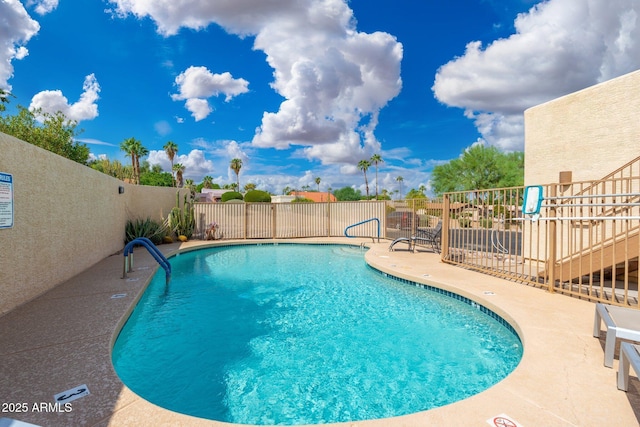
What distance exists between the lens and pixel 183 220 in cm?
1366

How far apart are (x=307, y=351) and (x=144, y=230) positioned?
33.7ft

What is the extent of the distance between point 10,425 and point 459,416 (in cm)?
261

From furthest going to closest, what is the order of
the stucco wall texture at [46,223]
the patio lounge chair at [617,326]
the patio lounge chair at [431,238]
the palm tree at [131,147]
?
the palm tree at [131,147] < the patio lounge chair at [431,238] < the stucco wall texture at [46,223] < the patio lounge chair at [617,326]

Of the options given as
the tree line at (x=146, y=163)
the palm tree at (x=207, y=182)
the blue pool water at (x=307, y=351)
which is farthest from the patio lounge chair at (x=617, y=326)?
the palm tree at (x=207, y=182)

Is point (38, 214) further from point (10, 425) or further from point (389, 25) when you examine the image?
point (389, 25)

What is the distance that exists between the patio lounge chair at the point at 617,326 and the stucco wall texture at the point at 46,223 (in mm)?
6820

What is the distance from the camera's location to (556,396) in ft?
7.63

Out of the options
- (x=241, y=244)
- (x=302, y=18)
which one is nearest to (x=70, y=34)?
(x=302, y=18)

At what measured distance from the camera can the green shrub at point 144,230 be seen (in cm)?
1141

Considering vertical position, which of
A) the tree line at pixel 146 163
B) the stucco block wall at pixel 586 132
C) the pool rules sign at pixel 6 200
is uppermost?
the tree line at pixel 146 163

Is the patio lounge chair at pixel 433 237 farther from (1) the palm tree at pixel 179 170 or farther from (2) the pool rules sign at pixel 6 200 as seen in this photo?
(1) the palm tree at pixel 179 170

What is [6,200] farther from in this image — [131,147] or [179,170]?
[179,170]

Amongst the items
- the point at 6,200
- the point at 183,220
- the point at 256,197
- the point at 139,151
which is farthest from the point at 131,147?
the point at 6,200

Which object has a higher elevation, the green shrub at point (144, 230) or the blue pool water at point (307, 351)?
the green shrub at point (144, 230)
